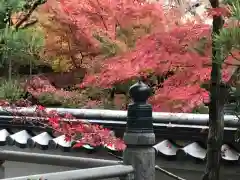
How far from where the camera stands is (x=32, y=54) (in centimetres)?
1171

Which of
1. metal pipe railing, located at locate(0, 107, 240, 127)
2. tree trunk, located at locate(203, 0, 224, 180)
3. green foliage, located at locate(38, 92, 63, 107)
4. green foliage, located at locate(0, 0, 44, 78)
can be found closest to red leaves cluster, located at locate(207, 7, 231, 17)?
tree trunk, located at locate(203, 0, 224, 180)

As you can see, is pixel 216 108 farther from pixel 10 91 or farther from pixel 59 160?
pixel 10 91

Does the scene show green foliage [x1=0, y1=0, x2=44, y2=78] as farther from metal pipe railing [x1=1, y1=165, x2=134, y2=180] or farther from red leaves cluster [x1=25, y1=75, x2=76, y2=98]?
metal pipe railing [x1=1, y1=165, x2=134, y2=180]

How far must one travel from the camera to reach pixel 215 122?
4309 millimetres

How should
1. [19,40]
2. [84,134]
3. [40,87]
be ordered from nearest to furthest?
1. [84,134]
2. [19,40]
3. [40,87]

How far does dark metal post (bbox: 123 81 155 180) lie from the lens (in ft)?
9.95

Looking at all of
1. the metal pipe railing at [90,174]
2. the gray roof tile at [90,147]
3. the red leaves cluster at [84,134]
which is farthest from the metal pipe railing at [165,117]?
the metal pipe railing at [90,174]

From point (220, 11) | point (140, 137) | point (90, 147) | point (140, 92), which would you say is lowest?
point (90, 147)

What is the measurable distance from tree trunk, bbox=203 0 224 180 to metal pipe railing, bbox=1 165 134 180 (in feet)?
4.69

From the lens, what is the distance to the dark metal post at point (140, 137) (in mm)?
3031

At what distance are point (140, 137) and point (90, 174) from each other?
1.52ft

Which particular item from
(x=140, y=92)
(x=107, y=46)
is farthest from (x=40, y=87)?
(x=140, y=92)

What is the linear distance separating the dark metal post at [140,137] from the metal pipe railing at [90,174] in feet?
0.23

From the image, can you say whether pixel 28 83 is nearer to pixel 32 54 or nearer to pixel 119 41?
pixel 32 54
